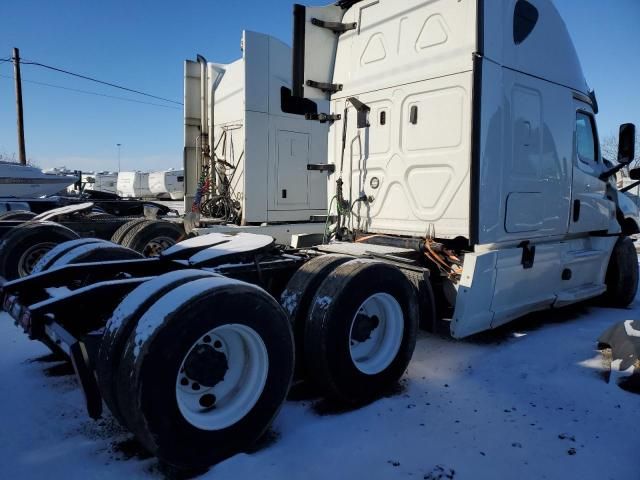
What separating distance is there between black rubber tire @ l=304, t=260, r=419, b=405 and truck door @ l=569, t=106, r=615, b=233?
3127 mm

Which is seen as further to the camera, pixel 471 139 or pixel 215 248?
pixel 471 139

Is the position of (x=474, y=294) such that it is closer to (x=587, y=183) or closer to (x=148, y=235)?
(x=587, y=183)

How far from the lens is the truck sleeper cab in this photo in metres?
4.60

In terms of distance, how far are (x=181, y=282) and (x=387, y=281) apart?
1598mm

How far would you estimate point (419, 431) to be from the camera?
3.26 m

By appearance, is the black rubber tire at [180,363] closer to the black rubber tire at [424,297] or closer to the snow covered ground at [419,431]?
the snow covered ground at [419,431]

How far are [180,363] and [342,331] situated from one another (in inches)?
49.0

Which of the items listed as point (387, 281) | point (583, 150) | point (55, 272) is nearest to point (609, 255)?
A: point (583, 150)

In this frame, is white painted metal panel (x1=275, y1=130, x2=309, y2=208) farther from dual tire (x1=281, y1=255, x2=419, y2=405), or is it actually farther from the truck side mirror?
dual tire (x1=281, y1=255, x2=419, y2=405)

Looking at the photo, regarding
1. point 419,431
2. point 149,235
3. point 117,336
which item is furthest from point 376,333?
point 149,235

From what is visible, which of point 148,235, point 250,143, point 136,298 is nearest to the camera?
point 136,298

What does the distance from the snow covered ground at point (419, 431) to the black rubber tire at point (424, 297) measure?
41 cm

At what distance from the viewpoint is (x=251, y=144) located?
869 cm

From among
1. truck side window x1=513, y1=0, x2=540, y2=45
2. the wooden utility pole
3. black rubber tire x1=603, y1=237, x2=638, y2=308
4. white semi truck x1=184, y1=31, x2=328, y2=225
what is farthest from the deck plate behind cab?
the wooden utility pole
